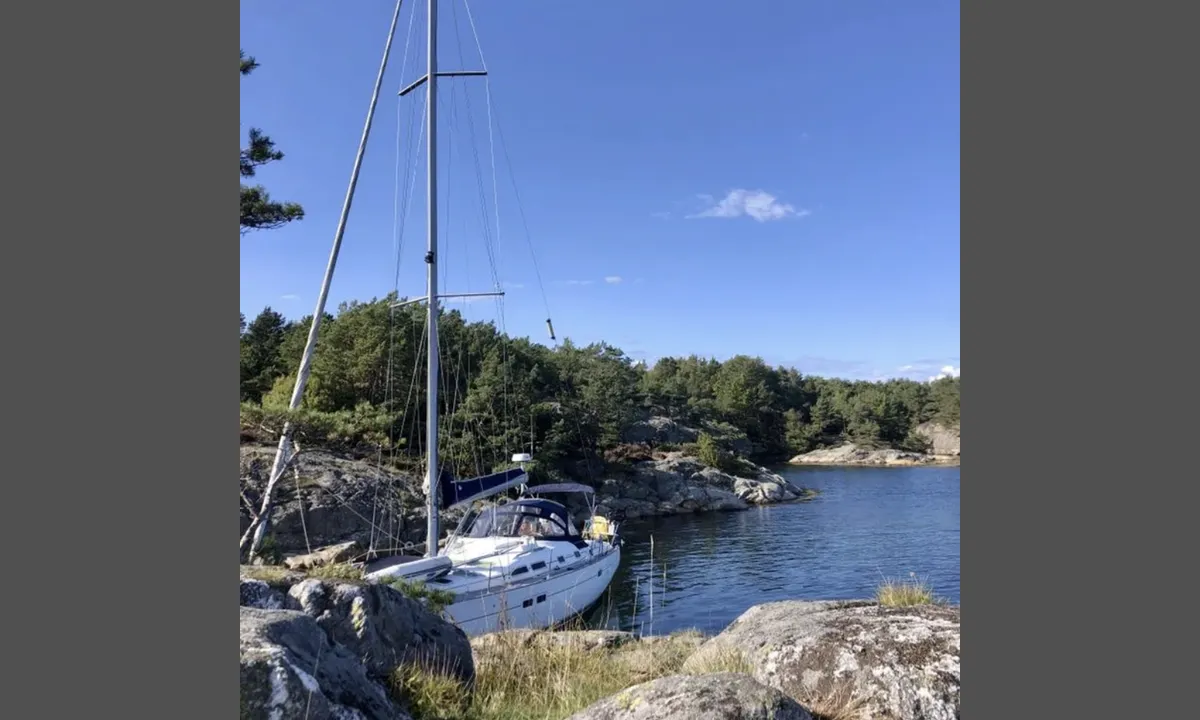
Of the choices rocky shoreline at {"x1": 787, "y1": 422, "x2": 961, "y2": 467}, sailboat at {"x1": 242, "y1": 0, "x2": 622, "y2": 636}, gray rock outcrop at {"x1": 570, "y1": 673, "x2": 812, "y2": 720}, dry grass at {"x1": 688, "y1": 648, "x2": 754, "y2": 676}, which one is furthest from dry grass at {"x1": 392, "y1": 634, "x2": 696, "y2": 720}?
rocky shoreline at {"x1": 787, "y1": 422, "x2": 961, "y2": 467}

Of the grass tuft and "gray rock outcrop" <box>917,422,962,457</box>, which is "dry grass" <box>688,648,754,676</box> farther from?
"gray rock outcrop" <box>917,422,962,457</box>

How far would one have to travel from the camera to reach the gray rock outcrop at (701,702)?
3.14 meters

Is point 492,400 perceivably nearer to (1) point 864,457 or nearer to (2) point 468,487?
(2) point 468,487

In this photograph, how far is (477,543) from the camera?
695 inches

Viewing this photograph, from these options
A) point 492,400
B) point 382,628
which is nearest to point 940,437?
point 492,400

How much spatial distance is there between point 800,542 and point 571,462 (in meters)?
20.1

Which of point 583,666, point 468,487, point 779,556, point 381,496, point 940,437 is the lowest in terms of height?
point 779,556

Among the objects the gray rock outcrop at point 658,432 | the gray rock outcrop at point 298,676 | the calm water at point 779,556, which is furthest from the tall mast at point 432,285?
the gray rock outcrop at point 658,432

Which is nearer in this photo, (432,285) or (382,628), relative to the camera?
(382,628)

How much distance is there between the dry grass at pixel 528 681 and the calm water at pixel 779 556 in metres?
5.39

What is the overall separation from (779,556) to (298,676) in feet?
92.0

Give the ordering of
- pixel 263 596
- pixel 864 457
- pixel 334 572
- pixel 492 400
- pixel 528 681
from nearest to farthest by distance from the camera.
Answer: pixel 263 596, pixel 528 681, pixel 334 572, pixel 492 400, pixel 864 457

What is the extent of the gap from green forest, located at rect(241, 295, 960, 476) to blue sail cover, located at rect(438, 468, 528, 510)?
5.79ft

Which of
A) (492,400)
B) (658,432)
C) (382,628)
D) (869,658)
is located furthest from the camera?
(658,432)
